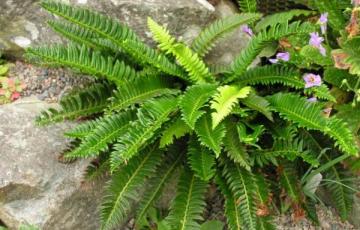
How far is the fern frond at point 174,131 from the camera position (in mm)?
3361

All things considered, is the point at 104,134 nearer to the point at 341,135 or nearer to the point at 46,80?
the point at 46,80

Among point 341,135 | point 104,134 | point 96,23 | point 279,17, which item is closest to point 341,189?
point 341,135

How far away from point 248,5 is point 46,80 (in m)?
1.64

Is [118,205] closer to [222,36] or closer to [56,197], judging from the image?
[56,197]

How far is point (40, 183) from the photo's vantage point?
11.5 ft

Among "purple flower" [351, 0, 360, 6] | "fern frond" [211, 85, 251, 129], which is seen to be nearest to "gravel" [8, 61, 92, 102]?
"fern frond" [211, 85, 251, 129]

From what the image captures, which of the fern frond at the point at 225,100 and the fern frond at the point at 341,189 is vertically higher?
the fern frond at the point at 225,100

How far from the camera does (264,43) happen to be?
355cm

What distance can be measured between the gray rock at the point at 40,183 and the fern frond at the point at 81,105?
19 centimetres

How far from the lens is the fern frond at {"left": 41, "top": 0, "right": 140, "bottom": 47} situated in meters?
3.57

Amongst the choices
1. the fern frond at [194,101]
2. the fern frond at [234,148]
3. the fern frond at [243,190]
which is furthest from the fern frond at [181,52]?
the fern frond at [243,190]

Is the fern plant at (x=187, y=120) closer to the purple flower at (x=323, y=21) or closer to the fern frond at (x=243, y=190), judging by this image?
the fern frond at (x=243, y=190)

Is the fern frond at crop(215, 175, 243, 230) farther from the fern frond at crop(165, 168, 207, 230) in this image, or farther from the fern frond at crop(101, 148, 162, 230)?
the fern frond at crop(101, 148, 162, 230)

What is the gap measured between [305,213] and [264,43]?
1233mm
